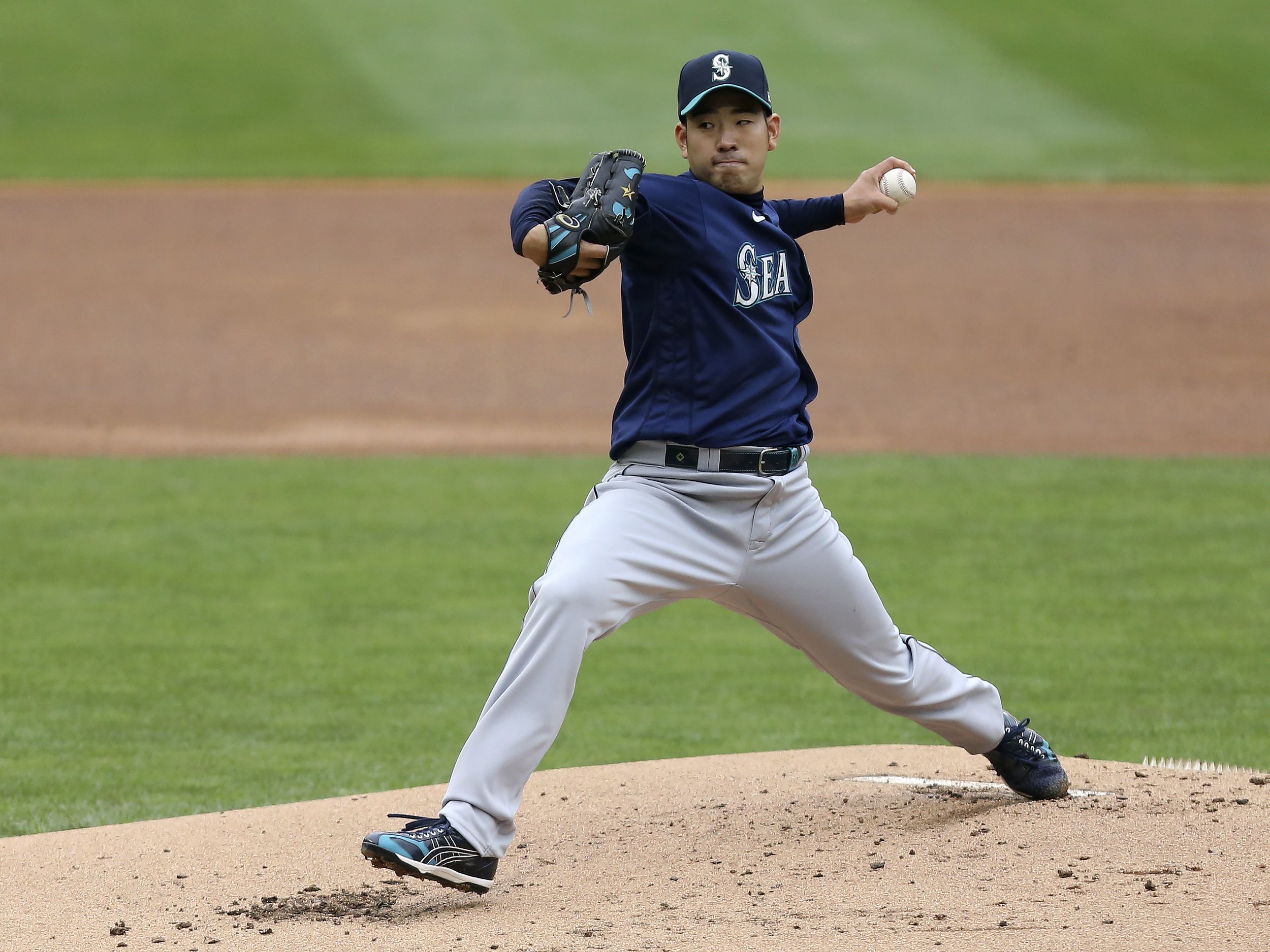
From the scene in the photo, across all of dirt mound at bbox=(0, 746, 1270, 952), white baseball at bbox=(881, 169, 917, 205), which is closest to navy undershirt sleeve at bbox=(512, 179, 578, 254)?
white baseball at bbox=(881, 169, 917, 205)

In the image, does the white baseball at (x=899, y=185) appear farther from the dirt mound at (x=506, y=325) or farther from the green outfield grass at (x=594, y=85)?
the green outfield grass at (x=594, y=85)

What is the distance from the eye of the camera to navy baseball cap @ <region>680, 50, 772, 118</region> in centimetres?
379

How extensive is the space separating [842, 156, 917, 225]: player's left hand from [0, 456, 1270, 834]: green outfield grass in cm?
196

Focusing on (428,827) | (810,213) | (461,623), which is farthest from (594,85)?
(428,827)

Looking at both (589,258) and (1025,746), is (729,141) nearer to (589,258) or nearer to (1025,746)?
(589,258)

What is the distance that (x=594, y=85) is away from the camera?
75.7ft

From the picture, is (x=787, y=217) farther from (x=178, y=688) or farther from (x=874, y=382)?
(x=874, y=382)

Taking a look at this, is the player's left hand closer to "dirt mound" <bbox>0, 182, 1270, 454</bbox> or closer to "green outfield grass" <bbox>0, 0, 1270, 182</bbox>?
"dirt mound" <bbox>0, 182, 1270, 454</bbox>

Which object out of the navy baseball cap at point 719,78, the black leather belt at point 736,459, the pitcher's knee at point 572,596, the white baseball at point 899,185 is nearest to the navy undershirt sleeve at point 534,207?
the navy baseball cap at point 719,78

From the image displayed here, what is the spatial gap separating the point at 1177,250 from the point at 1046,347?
325cm

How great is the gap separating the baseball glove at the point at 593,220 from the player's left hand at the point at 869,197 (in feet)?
2.25

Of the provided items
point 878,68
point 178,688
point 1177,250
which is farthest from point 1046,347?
point 878,68

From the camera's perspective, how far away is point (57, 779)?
522 cm

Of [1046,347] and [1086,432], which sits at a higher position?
[1046,347]
